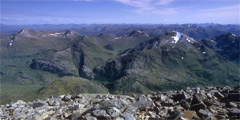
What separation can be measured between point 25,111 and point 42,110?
2.43 meters

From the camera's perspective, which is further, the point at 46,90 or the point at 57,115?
the point at 46,90

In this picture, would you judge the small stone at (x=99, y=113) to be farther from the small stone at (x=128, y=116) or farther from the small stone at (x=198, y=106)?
the small stone at (x=198, y=106)

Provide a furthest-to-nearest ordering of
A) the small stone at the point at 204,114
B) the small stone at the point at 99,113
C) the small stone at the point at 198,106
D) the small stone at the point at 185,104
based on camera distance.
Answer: the small stone at the point at 185,104 → the small stone at the point at 198,106 → the small stone at the point at 204,114 → the small stone at the point at 99,113

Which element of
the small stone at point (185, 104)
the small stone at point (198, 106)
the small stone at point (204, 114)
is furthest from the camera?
the small stone at point (185, 104)

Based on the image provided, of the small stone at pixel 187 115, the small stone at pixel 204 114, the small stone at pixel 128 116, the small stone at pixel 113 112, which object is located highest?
the small stone at pixel 113 112

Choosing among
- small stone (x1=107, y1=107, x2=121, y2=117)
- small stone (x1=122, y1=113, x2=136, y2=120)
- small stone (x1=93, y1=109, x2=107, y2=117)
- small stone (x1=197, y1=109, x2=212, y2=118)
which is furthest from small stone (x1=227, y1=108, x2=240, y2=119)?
small stone (x1=93, y1=109, x2=107, y2=117)

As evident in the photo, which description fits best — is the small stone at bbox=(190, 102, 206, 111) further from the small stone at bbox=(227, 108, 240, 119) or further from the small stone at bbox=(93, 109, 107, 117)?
the small stone at bbox=(93, 109, 107, 117)

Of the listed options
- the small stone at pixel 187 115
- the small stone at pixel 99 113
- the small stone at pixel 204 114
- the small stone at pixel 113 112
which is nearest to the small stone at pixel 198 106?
the small stone at pixel 204 114

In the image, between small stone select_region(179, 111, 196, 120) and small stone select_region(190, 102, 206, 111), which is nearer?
small stone select_region(179, 111, 196, 120)

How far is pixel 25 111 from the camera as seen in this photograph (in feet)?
67.6

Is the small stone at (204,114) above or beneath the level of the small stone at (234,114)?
above

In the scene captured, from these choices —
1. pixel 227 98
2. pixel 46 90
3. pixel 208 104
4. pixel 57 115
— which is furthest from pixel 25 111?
pixel 46 90

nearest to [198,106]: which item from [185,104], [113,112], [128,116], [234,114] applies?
[185,104]

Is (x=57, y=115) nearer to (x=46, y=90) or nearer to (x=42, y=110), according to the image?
(x=42, y=110)
